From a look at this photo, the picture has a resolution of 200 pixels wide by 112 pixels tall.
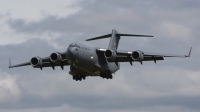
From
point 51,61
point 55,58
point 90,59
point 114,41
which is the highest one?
point 114,41

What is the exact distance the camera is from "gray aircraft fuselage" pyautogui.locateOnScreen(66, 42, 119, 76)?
191 ft

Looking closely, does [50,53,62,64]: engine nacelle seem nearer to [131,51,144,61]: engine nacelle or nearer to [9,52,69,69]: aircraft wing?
[9,52,69,69]: aircraft wing

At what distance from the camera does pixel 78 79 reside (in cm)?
6431

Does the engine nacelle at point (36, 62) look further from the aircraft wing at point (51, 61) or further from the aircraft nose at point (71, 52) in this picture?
the aircraft nose at point (71, 52)

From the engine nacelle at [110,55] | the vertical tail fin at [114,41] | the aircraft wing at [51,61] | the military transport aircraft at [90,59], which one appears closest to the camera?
the military transport aircraft at [90,59]

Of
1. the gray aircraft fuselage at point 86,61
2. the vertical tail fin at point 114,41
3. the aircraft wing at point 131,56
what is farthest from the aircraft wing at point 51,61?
the vertical tail fin at point 114,41

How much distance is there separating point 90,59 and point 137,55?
4346 millimetres

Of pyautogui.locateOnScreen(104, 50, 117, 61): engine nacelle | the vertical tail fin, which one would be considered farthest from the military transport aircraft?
the vertical tail fin

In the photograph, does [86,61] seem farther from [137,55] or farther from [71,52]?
[137,55]

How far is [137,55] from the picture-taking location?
60906 mm

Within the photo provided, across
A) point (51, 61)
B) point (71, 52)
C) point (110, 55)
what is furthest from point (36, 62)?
point (110, 55)

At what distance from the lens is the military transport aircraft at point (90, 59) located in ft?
193

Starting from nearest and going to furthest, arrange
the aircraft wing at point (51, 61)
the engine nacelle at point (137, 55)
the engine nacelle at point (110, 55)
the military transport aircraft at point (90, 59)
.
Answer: the military transport aircraft at point (90, 59) → the engine nacelle at point (137, 55) → the engine nacelle at point (110, 55) → the aircraft wing at point (51, 61)

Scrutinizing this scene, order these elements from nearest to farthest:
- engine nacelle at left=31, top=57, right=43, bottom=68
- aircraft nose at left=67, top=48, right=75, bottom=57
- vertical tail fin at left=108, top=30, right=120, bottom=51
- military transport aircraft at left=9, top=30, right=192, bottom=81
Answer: aircraft nose at left=67, top=48, right=75, bottom=57 → military transport aircraft at left=9, top=30, right=192, bottom=81 → engine nacelle at left=31, top=57, right=43, bottom=68 → vertical tail fin at left=108, top=30, right=120, bottom=51
